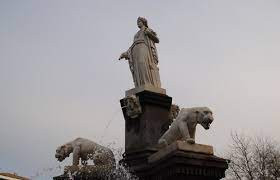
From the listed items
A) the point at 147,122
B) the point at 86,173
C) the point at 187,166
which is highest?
the point at 147,122

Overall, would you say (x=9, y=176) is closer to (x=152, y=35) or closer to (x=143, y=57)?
(x=152, y=35)

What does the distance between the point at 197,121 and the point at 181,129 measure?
397 millimetres

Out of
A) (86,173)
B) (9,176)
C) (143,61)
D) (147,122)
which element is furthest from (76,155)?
(9,176)

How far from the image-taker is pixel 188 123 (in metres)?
9.12

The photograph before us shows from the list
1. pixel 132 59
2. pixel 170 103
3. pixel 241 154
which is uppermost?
pixel 241 154

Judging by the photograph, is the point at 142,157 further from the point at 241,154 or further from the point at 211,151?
the point at 241,154

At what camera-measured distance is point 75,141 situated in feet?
36.3

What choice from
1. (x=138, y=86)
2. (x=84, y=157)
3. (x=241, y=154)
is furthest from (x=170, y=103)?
(x=241, y=154)

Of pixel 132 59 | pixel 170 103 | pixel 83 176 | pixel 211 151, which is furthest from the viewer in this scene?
pixel 132 59

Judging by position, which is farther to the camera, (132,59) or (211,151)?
(132,59)

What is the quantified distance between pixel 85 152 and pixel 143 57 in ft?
10.1

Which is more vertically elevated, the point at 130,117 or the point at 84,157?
the point at 130,117

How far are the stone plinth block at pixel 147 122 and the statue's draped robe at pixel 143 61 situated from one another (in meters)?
0.59

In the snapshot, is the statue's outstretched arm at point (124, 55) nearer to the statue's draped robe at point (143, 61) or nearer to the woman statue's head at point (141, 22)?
the statue's draped robe at point (143, 61)
